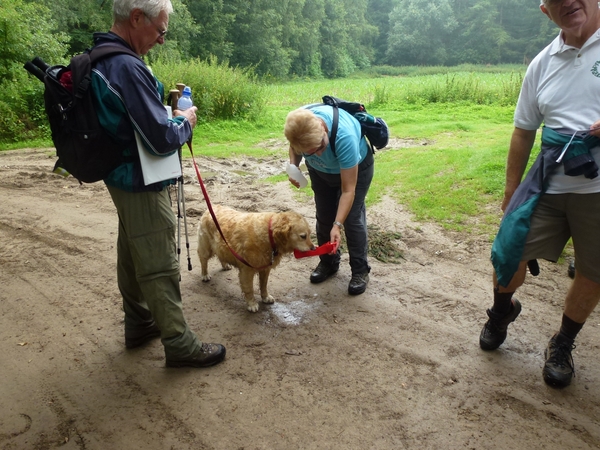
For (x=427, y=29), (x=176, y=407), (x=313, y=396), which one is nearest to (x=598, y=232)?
(x=313, y=396)

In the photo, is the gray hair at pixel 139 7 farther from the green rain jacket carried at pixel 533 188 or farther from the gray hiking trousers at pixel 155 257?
the green rain jacket carried at pixel 533 188

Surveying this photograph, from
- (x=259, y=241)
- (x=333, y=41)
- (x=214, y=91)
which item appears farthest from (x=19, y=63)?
(x=333, y=41)

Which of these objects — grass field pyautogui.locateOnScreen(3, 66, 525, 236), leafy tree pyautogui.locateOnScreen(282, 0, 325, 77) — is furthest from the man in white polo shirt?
leafy tree pyautogui.locateOnScreen(282, 0, 325, 77)

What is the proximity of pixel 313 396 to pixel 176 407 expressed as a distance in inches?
40.4

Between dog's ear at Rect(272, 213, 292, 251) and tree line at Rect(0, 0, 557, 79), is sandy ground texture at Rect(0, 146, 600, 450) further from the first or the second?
tree line at Rect(0, 0, 557, 79)

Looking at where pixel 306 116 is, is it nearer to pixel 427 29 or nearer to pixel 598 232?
pixel 598 232

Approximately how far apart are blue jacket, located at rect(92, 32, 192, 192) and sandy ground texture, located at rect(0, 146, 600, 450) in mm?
1892

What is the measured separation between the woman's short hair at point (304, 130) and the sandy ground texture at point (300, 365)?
1816mm

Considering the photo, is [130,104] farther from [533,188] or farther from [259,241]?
[533,188]

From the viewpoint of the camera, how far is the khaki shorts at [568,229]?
2919 mm

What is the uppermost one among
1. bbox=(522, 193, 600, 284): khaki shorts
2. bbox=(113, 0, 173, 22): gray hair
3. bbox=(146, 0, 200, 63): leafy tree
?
bbox=(146, 0, 200, 63): leafy tree

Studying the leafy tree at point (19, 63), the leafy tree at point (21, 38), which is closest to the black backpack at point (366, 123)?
the leafy tree at point (19, 63)

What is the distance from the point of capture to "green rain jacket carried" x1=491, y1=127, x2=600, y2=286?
9.12ft

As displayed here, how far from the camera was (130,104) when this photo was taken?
2.66 metres
